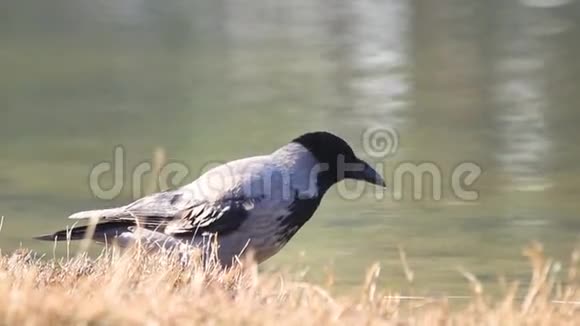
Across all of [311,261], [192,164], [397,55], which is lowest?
[311,261]

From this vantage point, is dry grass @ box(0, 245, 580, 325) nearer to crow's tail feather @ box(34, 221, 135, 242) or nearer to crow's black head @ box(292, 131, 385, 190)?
crow's tail feather @ box(34, 221, 135, 242)

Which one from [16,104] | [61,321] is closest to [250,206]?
[61,321]

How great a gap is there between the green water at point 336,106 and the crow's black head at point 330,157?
784mm

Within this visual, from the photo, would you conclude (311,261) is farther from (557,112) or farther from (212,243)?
(557,112)

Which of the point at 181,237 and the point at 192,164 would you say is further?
the point at 192,164

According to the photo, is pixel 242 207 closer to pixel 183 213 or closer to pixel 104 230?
pixel 183 213

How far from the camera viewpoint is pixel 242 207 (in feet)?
20.4

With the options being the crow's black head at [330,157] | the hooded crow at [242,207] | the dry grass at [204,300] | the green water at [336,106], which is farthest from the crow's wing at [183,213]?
the green water at [336,106]

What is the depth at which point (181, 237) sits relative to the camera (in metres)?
6.46

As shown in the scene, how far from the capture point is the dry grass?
3.97 meters

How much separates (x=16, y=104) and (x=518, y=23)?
9.28 metres

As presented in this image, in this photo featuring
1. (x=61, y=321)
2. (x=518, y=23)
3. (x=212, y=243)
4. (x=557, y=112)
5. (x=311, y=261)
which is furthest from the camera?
(x=518, y=23)

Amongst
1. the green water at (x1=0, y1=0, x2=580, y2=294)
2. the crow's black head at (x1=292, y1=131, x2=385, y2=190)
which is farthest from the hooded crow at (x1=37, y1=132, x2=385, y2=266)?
the green water at (x1=0, y1=0, x2=580, y2=294)

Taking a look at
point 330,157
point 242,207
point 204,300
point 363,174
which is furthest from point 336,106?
point 204,300
